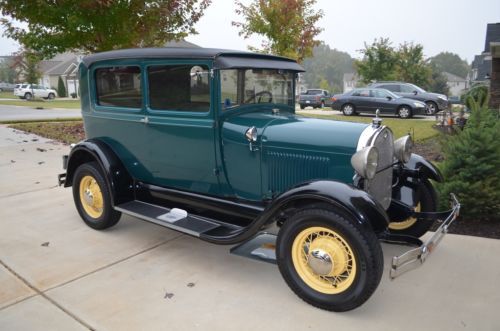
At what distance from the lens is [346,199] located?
8.50 ft

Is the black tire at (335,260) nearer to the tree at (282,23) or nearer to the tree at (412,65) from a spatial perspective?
the tree at (282,23)

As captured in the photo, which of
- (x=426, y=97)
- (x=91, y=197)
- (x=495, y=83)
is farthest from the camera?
(x=426, y=97)

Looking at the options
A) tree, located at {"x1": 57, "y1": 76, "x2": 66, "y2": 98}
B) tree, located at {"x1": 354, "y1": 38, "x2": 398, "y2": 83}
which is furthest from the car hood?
tree, located at {"x1": 57, "y1": 76, "x2": 66, "y2": 98}

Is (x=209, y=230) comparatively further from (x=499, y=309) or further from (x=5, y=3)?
(x=5, y=3)

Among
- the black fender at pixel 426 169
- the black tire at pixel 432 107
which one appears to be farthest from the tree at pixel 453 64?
the black fender at pixel 426 169

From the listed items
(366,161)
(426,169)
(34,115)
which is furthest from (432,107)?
(34,115)

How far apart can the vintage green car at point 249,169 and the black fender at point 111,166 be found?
0.04ft

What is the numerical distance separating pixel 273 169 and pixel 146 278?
1.37m

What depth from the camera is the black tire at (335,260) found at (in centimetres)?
254

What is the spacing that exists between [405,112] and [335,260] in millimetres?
13715

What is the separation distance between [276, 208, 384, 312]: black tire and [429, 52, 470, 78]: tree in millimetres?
114970

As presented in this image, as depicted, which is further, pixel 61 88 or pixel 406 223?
pixel 61 88

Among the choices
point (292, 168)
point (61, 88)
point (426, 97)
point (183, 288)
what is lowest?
point (183, 288)

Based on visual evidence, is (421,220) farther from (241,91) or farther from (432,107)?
(432,107)
